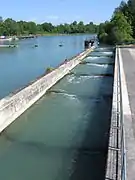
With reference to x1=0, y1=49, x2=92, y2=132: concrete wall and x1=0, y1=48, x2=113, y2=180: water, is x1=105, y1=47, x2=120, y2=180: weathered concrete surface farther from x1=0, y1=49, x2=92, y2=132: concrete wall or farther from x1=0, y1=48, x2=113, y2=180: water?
x1=0, y1=49, x2=92, y2=132: concrete wall

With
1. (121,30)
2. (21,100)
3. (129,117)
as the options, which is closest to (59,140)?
(129,117)

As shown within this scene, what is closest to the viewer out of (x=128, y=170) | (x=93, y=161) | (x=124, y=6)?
(x=128, y=170)

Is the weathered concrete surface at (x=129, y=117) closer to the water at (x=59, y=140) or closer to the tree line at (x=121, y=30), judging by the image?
the water at (x=59, y=140)

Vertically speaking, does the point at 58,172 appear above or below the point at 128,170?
below

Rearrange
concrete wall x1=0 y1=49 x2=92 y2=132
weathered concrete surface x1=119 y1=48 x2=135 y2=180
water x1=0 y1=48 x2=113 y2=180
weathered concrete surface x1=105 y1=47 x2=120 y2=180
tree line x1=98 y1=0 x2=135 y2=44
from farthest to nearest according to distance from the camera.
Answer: tree line x1=98 y1=0 x2=135 y2=44, concrete wall x1=0 y1=49 x2=92 y2=132, water x1=0 y1=48 x2=113 y2=180, weathered concrete surface x1=119 y1=48 x2=135 y2=180, weathered concrete surface x1=105 y1=47 x2=120 y2=180

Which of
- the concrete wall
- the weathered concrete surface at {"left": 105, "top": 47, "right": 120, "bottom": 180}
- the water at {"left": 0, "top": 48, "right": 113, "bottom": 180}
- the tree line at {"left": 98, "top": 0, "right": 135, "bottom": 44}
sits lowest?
the water at {"left": 0, "top": 48, "right": 113, "bottom": 180}

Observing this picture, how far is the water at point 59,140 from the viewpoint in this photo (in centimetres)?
1103

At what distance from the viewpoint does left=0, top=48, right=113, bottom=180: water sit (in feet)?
36.2

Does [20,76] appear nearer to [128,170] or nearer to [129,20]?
A: [128,170]

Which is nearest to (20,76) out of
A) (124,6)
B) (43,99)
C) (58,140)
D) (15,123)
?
(43,99)

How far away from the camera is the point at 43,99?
21672 millimetres

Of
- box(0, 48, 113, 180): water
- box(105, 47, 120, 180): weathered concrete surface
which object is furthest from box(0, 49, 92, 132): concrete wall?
box(105, 47, 120, 180): weathered concrete surface

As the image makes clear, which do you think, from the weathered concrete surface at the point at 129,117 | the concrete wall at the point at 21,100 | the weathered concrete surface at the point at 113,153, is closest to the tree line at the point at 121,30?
the concrete wall at the point at 21,100

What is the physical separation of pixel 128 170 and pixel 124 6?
96011 millimetres
